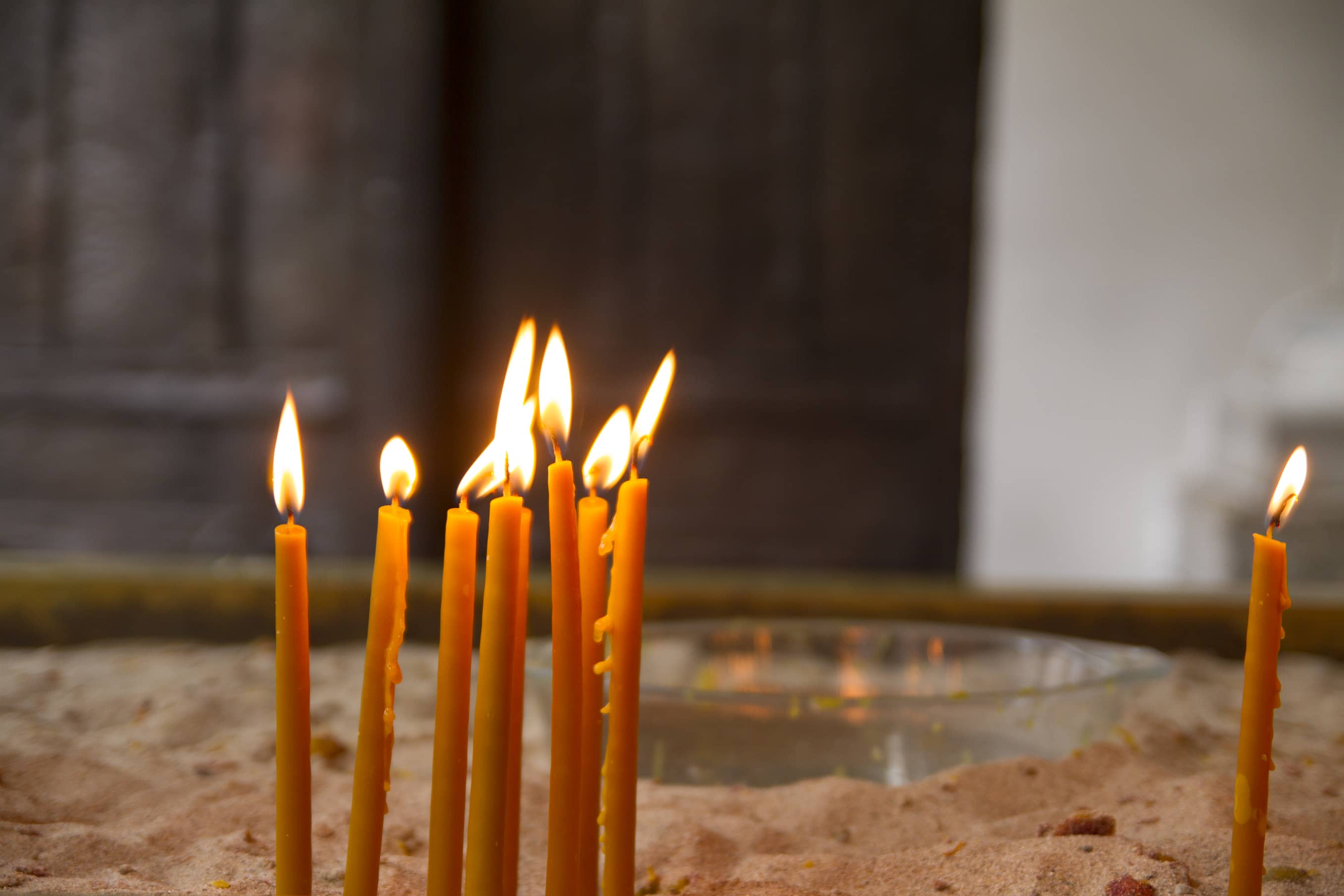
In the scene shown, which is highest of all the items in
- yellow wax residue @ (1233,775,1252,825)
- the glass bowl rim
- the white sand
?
yellow wax residue @ (1233,775,1252,825)

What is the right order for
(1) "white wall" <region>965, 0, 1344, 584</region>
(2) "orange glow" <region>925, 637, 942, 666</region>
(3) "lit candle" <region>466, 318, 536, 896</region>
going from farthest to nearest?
(1) "white wall" <region>965, 0, 1344, 584</region>
(2) "orange glow" <region>925, 637, 942, 666</region>
(3) "lit candle" <region>466, 318, 536, 896</region>

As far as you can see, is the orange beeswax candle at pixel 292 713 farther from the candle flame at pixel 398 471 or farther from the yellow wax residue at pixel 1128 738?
the yellow wax residue at pixel 1128 738

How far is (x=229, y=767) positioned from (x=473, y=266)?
189 centimetres

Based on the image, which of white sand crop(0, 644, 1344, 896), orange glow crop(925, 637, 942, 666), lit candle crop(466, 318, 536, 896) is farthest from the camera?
orange glow crop(925, 637, 942, 666)

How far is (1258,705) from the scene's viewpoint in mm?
265

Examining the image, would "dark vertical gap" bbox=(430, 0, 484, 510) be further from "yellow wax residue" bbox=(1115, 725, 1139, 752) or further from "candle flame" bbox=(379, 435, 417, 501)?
"candle flame" bbox=(379, 435, 417, 501)

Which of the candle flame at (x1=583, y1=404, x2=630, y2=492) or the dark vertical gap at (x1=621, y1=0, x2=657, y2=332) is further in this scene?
the dark vertical gap at (x1=621, y1=0, x2=657, y2=332)

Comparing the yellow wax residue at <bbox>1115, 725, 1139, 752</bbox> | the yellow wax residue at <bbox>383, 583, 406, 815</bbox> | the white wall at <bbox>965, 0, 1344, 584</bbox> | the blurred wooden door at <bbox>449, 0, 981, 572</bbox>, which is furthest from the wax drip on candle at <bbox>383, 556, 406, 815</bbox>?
the white wall at <bbox>965, 0, 1344, 584</bbox>

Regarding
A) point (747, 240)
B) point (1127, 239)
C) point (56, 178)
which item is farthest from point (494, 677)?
point (1127, 239)

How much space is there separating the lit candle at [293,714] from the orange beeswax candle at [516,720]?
0.05 metres

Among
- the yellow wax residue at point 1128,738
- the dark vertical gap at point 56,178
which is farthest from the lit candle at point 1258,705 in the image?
the dark vertical gap at point 56,178

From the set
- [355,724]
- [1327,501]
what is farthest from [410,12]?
[1327,501]

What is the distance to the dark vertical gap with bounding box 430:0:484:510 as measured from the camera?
223cm

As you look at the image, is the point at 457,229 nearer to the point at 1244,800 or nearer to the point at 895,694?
the point at 895,694
